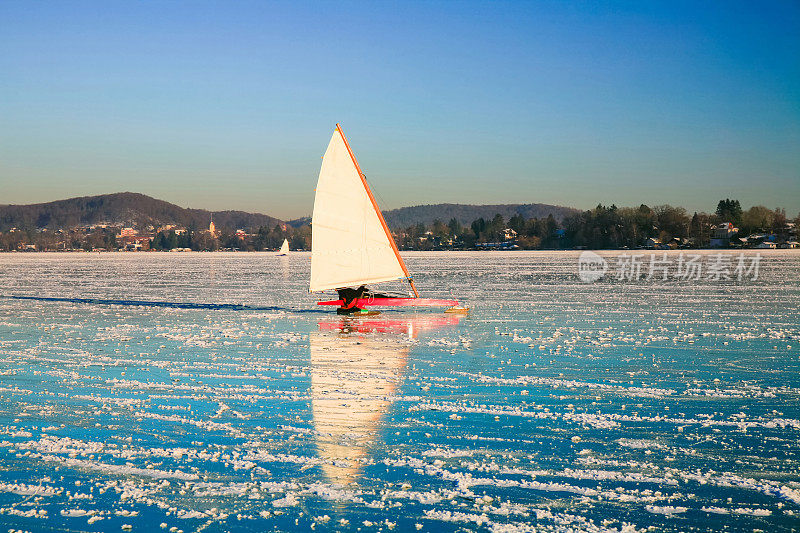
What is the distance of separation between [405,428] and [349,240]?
68.5 feet

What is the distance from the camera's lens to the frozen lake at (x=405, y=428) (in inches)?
363

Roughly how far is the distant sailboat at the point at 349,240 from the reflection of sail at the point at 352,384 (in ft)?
14.6

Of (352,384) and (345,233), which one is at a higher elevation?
(345,233)

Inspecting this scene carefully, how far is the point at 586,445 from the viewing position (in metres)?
11.9

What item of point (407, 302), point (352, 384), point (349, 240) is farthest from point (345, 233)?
point (352, 384)

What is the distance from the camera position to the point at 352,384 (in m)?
16.9

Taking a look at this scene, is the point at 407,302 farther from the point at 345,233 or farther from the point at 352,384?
the point at 352,384

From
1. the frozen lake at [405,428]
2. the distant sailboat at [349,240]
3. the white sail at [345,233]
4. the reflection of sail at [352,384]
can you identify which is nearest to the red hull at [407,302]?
Result: the distant sailboat at [349,240]

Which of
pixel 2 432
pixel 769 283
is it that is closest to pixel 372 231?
pixel 2 432

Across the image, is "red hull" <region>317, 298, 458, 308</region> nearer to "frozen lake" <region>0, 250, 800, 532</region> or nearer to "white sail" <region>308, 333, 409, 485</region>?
"frozen lake" <region>0, 250, 800, 532</region>

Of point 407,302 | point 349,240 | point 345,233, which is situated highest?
point 345,233

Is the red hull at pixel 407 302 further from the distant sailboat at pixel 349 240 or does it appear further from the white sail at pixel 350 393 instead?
the white sail at pixel 350 393

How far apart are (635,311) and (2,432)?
2615 cm

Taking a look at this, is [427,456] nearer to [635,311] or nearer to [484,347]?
[484,347]
